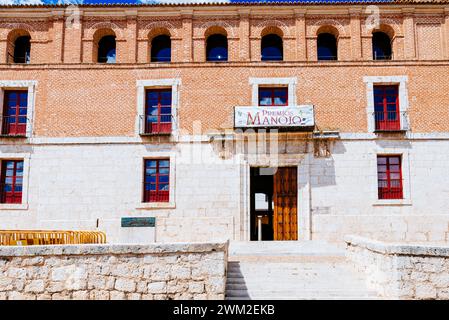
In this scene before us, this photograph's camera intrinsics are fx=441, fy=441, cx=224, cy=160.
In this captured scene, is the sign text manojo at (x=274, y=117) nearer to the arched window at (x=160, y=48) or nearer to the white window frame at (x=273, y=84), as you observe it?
the white window frame at (x=273, y=84)

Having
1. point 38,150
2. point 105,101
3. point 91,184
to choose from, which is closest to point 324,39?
point 105,101

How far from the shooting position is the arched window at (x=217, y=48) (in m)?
16.5

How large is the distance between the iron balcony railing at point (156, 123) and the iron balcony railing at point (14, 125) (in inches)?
165

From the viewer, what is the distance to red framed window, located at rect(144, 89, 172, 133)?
51.4ft

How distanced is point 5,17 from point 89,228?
832cm

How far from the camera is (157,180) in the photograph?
1538cm

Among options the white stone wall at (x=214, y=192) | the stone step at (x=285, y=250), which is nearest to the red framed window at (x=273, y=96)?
the white stone wall at (x=214, y=192)

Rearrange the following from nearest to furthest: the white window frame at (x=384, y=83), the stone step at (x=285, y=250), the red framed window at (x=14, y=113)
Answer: the stone step at (x=285, y=250) < the white window frame at (x=384, y=83) < the red framed window at (x=14, y=113)

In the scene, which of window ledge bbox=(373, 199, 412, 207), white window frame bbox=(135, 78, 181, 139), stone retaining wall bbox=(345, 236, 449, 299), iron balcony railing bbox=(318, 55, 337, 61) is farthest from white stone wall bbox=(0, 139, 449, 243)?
stone retaining wall bbox=(345, 236, 449, 299)

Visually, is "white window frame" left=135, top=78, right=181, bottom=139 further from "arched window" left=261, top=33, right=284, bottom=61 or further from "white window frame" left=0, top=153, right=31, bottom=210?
"white window frame" left=0, top=153, right=31, bottom=210

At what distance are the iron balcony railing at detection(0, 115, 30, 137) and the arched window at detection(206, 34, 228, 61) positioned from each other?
702 cm

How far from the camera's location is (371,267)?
821cm
